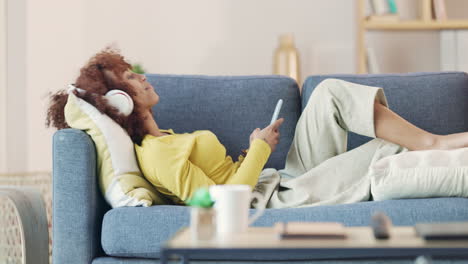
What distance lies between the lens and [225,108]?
2.52 metres

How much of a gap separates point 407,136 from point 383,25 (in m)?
1.61

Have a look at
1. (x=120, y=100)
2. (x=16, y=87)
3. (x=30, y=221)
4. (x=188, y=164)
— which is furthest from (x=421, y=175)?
(x=16, y=87)

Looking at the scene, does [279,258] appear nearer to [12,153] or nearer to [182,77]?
[182,77]

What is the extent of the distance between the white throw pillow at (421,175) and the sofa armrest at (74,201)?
83 centimetres

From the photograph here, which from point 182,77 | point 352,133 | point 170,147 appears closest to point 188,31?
point 182,77

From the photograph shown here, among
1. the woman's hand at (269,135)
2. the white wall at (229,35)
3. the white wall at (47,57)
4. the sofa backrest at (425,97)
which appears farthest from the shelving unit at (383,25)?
the woman's hand at (269,135)

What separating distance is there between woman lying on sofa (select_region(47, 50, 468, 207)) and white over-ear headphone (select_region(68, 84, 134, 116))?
11 mm

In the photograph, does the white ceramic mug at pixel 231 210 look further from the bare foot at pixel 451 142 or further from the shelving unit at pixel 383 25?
the shelving unit at pixel 383 25

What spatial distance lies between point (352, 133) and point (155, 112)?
0.71 m

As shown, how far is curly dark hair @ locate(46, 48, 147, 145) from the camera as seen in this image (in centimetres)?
214

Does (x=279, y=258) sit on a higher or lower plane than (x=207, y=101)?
lower

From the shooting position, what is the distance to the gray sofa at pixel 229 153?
6.26 ft

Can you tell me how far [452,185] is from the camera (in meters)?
1.95

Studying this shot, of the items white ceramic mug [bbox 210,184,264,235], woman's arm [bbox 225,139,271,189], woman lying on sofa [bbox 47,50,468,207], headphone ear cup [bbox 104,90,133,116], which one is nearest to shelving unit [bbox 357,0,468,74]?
woman lying on sofa [bbox 47,50,468,207]
